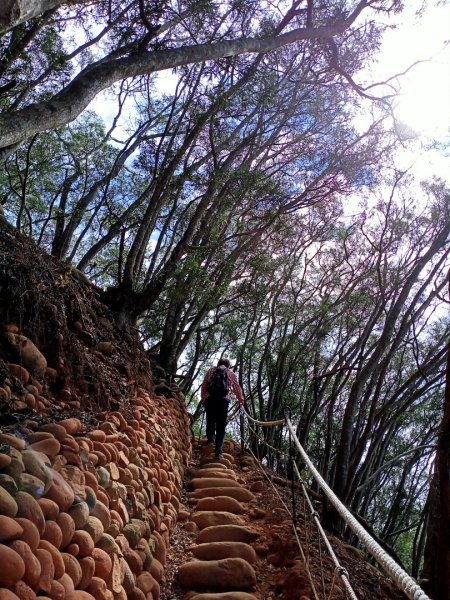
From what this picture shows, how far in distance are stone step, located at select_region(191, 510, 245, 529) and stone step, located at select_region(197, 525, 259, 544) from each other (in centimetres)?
27

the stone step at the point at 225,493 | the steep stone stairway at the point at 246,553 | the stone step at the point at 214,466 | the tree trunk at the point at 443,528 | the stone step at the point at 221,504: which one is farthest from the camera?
the stone step at the point at 214,466

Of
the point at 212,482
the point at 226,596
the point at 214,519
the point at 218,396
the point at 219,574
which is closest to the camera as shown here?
the point at 226,596

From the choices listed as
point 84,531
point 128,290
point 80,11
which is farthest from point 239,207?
point 84,531

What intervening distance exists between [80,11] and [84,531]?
8524 millimetres

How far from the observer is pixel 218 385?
6.82 metres

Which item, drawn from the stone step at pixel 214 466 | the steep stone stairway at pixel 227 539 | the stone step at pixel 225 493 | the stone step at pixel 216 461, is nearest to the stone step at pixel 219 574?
the steep stone stairway at pixel 227 539

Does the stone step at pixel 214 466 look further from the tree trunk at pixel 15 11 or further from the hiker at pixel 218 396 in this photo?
the tree trunk at pixel 15 11

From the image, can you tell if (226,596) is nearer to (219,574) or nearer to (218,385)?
(219,574)

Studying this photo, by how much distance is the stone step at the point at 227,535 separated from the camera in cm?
433

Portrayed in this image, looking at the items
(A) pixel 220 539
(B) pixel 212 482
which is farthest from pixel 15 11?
(B) pixel 212 482

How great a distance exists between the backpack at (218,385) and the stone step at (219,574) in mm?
3182

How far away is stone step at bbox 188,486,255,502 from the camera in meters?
5.41

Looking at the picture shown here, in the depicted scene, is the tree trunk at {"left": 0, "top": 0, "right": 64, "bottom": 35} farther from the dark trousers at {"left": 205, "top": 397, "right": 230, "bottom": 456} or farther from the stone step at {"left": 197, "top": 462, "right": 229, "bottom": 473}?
the stone step at {"left": 197, "top": 462, "right": 229, "bottom": 473}

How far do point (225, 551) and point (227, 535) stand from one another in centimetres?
42
